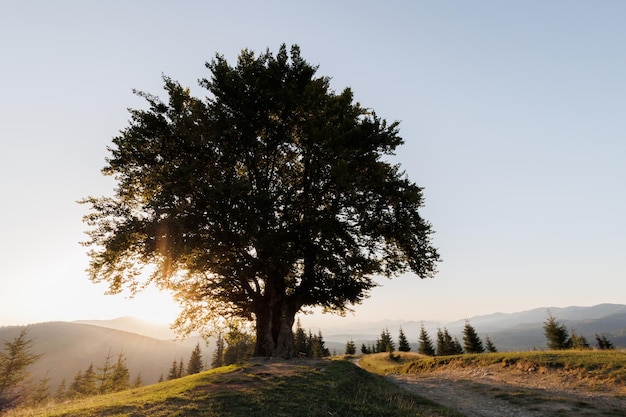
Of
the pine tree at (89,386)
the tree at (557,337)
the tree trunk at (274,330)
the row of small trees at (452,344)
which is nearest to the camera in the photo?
the tree trunk at (274,330)

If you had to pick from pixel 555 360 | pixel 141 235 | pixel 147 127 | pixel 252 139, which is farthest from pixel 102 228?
pixel 555 360

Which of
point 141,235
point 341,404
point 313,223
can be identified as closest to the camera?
point 341,404

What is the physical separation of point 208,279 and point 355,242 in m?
9.15

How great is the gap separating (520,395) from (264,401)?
1270 centimetres

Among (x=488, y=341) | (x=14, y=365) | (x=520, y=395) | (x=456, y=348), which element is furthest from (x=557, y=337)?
(x=14, y=365)

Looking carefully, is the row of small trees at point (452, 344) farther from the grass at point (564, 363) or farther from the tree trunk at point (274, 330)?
the tree trunk at point (274, 330)

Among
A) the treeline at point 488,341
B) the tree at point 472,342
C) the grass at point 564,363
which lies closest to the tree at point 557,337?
the treeline at point 488,341

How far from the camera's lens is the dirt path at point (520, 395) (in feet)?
40.4

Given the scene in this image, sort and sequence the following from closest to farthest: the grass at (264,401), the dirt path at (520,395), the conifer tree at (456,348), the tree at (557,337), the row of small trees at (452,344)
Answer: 1. the grass at (264,401)
2. the dirt path at (520,395)
3. the tree at (557,337)
4. the row of small trees at (452,344)
5. the conifer tree at (456,348)

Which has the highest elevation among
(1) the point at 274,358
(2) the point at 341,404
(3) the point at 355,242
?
(3) the point at 355,242

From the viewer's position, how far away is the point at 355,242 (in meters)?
18.4

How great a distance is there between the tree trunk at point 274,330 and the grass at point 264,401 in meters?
5.74

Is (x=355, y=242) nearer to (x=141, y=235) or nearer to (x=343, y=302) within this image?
(x=343, y=302)

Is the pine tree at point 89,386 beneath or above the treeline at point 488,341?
beneath
